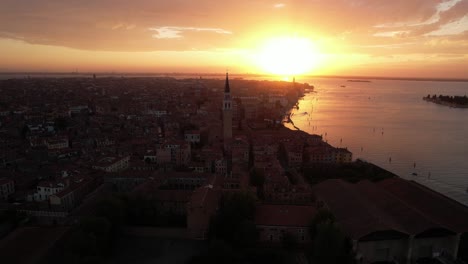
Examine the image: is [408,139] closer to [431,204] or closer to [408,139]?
[408,139]

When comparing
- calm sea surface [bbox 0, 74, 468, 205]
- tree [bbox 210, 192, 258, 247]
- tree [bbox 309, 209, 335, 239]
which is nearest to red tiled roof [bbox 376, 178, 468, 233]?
tree [bbox 309, 209, 335, 239]

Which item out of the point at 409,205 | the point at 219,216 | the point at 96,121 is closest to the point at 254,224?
the point at 219,216

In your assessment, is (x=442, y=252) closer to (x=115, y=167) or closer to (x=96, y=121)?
(x=115, y=167)

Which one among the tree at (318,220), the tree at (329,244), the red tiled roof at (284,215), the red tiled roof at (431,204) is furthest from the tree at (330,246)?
the red tiled roof at (431,204)

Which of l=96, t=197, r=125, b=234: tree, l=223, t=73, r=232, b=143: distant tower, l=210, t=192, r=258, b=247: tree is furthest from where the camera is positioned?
l=223, t=73, r=232, b=143: distant tower

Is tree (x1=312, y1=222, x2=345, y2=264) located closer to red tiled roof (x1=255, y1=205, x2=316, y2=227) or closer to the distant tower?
red tiled roof (x1=255, y1=205, x2=316, y2=227)

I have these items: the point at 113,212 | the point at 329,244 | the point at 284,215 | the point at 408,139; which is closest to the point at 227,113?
the point at 284,215

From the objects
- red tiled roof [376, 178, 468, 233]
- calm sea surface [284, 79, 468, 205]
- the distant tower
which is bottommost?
calm sea surface [284, 79, 468, 205]

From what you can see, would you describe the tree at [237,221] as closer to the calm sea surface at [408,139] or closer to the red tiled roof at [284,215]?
the red tiled roof at [284,215]
